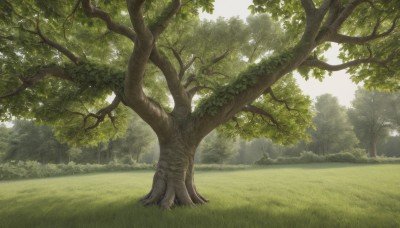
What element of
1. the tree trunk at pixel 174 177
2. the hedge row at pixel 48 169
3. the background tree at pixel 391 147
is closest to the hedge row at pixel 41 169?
the hedge row at pixel 48 169

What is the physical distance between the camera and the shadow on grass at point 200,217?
6500mm

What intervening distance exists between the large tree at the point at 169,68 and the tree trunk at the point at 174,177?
41 millimetres

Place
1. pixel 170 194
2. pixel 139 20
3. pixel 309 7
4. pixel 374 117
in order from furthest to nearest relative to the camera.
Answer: pixel 374 117
pixel 170 194
pixel 309 7
pixel 139 20

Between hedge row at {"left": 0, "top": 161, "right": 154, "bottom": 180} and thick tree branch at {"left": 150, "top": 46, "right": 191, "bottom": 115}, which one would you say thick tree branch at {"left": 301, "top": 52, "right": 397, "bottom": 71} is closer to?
thick tree branch at {"left": 150, "top": 46, "right": 191, "bottom": 115}

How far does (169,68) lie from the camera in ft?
32.0

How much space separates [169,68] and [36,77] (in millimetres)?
4831

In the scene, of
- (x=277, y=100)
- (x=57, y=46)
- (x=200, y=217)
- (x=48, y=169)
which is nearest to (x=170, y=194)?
(x=200, y=217)

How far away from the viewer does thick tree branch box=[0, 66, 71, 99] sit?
7.85m

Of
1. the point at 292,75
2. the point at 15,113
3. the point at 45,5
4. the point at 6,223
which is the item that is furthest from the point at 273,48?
the point at 6,223

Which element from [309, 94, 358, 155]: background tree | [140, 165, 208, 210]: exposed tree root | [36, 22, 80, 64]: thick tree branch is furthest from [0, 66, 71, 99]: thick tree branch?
[309, 94, 358, 155]: background tree

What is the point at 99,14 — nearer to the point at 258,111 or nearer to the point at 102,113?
the point at 102,113

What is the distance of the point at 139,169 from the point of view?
43062 millimetres

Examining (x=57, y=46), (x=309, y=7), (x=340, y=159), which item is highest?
(x=309, y=7)

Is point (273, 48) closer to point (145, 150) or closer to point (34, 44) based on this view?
point (34, 44)
